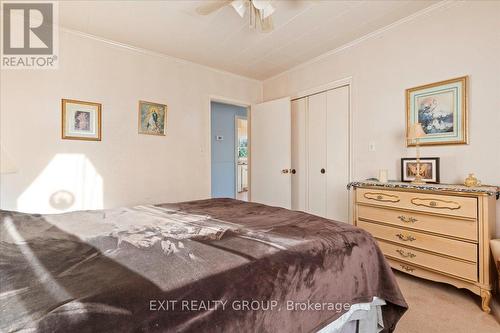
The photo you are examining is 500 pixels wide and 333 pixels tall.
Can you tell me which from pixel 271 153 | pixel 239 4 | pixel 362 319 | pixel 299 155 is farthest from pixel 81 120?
pixel 362 319

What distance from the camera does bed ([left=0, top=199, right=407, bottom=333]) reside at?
24.9 inches

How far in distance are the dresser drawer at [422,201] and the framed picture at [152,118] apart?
2.51 m

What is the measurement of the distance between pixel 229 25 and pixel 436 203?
99.1 inches

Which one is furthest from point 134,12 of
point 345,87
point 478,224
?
point 478,224

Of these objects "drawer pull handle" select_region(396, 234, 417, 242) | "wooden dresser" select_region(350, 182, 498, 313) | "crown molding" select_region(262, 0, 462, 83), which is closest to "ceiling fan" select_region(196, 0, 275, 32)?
"crown molding" select_region(262, 0, 462, 83)

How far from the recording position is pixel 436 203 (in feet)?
6.57

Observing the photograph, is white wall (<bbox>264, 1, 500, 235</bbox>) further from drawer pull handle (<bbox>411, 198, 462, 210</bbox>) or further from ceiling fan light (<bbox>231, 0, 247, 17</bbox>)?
ceiling fan light (<bbox>231, 0, 247, 17</bbox>)

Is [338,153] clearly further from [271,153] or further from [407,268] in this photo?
[407,268]

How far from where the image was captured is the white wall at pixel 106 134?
2.45 metres

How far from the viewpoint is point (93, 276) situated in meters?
0.76

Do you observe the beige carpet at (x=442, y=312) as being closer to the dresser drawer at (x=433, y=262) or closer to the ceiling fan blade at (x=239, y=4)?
the dresser drawer at (x=433, y=262)

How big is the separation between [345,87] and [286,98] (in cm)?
89

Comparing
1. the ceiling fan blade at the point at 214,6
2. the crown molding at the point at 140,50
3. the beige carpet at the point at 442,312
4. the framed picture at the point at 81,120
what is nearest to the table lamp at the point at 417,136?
the beige carpet at the point at 442,312

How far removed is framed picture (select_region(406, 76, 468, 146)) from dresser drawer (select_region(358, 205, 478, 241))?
0.76 metres
